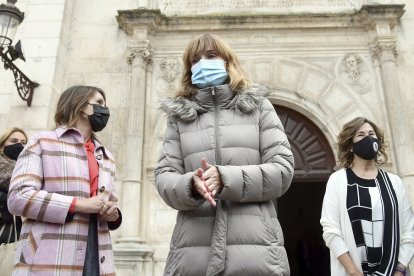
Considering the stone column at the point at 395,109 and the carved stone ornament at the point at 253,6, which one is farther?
the carved stone ornament at the point at 253,6

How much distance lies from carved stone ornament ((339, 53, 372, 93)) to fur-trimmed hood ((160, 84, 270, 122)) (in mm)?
5198

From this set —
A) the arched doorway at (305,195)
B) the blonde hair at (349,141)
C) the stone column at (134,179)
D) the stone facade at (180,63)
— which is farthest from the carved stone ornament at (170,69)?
the blonde hair at (349,141)

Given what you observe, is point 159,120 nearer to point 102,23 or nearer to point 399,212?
point 102,23

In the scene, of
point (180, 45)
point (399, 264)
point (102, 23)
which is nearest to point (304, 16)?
point (180, 45)

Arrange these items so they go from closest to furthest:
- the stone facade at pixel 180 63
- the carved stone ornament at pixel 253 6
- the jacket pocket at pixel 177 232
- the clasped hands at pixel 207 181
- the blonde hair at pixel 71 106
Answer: the clasped hands at pixel 207 181
the jacket pocket at pixel 177 232
the blonde hair at pixel 71 106
the stone facade at pixel 180 63
the carved stone ornament at pixel 253 6

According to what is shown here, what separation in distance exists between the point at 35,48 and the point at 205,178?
6431 mm

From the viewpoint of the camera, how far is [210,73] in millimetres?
2475

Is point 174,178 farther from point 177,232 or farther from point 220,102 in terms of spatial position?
point 220,102

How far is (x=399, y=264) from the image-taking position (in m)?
2.85

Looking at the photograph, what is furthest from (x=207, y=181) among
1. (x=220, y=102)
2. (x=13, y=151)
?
(x=13, y=151)

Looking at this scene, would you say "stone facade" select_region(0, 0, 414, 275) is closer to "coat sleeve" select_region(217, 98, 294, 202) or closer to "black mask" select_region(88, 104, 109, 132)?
"black mask" select_region(88, 104, 109, 132)

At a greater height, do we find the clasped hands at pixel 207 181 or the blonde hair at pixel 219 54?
the blonde hair at pixel 219 54

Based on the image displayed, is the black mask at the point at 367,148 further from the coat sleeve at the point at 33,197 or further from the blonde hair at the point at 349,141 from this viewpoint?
the coat sleeve at the point at 33,197

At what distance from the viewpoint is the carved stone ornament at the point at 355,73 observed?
23.3ft
